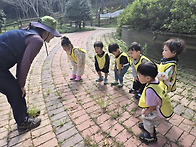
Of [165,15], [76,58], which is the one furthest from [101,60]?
[165,15]

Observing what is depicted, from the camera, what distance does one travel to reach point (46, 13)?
26.6m

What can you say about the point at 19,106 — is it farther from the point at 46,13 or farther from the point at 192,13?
the point at 46,13

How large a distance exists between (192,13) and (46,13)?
28239 mm

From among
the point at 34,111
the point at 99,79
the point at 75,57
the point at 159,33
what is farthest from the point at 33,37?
the point at 159,33

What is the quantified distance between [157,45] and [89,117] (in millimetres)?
3862

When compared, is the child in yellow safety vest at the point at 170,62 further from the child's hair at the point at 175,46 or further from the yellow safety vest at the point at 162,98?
the yellow safety vest at the point at 162,98

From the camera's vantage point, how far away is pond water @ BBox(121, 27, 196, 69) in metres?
3.83

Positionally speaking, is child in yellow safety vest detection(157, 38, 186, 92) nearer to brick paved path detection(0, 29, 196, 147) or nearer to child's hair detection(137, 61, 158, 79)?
child's hair detection(137, 61, 158, 79)

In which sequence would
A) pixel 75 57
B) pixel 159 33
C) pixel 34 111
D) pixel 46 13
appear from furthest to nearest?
pixel 46 13 < pixel 159 33 < pixel 75 57 < pixel 34 111

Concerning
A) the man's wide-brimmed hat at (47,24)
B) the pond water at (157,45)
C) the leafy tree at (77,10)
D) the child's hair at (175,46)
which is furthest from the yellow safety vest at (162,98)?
the leafy tree at (77,10)

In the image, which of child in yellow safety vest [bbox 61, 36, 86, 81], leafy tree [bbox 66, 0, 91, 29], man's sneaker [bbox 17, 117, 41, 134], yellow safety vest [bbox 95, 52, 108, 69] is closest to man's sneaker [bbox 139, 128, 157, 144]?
man's sneaker [bbox 17, 117, 41, 134]

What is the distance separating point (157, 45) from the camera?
4762 mm

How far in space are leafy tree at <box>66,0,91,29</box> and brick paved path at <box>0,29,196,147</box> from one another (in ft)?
→ 39.0

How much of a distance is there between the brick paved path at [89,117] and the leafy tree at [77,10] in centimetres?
1189
